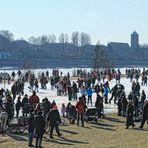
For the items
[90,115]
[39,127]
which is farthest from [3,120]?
[90,115]

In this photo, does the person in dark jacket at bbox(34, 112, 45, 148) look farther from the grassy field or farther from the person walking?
the person walking

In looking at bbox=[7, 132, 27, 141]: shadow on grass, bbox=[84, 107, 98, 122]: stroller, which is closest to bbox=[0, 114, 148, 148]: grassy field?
bbox=[7, 132, 27, 141]: shadow on grass

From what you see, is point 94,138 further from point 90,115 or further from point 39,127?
point 90,115

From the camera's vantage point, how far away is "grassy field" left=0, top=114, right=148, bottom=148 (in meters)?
19.4

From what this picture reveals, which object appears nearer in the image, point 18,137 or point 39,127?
point 39,127

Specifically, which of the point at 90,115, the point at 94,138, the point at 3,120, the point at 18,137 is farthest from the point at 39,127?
the point at 90,115

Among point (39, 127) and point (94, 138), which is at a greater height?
point (39, 127)

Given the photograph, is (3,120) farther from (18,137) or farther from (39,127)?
(39,127)

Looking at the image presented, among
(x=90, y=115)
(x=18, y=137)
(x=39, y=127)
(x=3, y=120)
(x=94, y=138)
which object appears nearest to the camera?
(x=39, y=127)

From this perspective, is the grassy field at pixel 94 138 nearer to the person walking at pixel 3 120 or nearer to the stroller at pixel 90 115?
the person walking at pixel 3 120

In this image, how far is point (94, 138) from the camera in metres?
21.1

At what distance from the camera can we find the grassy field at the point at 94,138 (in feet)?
63.5

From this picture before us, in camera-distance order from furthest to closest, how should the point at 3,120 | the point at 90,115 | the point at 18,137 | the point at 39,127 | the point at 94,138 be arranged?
the point at 90,115
the point at 3,120
the point at 18,137
the point at 94,138
the point at 39,127

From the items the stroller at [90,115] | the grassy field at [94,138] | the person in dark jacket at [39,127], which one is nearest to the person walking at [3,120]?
the grassy field at [94,138]
